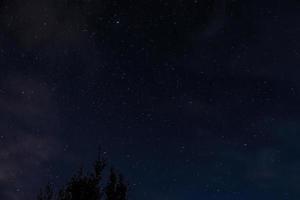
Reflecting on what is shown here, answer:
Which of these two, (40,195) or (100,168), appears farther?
(40,195)

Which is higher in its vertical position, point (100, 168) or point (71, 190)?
point (100, 168)

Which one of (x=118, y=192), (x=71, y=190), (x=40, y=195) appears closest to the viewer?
(x=71, y=190)

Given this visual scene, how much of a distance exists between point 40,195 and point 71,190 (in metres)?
5.76

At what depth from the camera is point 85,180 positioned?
58.9 ft

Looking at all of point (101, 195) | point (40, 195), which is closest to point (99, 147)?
point (101, 195)

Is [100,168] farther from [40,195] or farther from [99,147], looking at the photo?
[40,195]

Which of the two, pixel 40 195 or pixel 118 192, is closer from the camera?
pixel 118 192

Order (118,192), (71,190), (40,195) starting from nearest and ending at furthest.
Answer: (71,190), (118,192), (40,195)

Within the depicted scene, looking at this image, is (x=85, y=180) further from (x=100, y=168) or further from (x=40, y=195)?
(x=40, y=195)

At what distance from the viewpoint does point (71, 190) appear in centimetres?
1778

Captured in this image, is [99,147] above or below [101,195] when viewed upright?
above

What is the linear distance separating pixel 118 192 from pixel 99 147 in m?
2.43

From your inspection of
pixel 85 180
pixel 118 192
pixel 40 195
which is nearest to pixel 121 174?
pixel 118 192

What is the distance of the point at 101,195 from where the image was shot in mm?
18219
